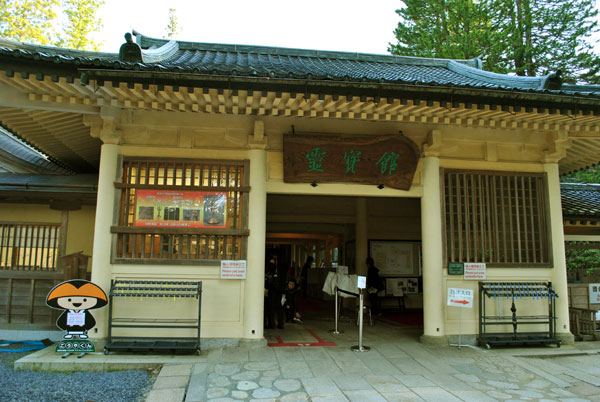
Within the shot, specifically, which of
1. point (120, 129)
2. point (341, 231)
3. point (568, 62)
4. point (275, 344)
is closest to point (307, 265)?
point (341, 231)

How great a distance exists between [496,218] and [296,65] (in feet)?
16.8

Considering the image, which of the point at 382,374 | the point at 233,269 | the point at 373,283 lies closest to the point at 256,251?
the point at 233,269

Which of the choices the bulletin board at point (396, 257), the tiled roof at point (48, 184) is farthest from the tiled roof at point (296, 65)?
the bulletin board at point (396, 257)

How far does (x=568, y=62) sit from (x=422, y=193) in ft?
51.2

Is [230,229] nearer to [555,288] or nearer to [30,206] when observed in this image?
[30,206]

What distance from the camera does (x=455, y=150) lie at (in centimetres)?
757

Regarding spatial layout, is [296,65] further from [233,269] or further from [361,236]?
[361,236]

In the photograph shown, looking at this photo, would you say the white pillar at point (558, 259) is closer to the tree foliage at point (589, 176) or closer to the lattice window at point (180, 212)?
the lattice window at point (180, 212)

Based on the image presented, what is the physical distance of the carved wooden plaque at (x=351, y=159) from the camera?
701 centimetres

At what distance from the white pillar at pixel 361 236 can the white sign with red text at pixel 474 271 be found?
16.9 ft

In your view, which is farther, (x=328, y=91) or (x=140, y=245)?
(x=140, y=245)

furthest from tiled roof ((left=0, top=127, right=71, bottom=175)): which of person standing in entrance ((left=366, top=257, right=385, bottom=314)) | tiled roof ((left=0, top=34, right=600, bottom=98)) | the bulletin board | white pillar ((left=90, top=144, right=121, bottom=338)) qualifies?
the bulletin board

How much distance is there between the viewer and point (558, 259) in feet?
24.6

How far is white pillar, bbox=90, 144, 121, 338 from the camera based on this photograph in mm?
6383
